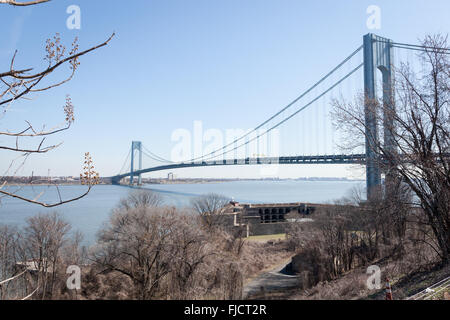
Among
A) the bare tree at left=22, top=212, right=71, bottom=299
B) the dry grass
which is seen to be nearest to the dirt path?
the dry grass

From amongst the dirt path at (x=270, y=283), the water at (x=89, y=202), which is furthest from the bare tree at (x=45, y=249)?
the dirt path at (x=270, y=283)

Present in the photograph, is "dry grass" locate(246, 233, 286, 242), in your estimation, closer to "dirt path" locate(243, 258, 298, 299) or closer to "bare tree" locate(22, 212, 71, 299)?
"dirt path" locate(243, 258, 298, 299)

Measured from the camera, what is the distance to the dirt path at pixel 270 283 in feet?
49.9

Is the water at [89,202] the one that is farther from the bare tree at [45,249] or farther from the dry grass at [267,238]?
the dry grass at [267,238]

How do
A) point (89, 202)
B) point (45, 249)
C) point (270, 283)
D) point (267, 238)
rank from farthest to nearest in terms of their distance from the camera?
point (89, 202)
point (267, 238)
point (270, 283)
point (45, 249)

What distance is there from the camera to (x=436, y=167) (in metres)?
6.11

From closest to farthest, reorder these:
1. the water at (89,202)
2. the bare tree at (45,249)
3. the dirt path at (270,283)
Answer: the bare tree at (45,249) → the dirt path at (270,283) → the water at (89,202)

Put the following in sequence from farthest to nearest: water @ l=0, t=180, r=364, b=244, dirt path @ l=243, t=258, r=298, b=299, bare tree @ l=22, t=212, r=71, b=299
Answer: water @ l=0, t=180, r=364, b=244 → dirt path @ l=243, t=258, r=298, b=299 → bare tree @ l=22, t=212, r=71, b=299

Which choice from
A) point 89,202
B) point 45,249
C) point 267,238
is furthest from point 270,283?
point 89,202

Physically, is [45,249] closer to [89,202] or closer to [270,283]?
[270,283]

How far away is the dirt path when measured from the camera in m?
15.2

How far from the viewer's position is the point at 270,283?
55.7ft
